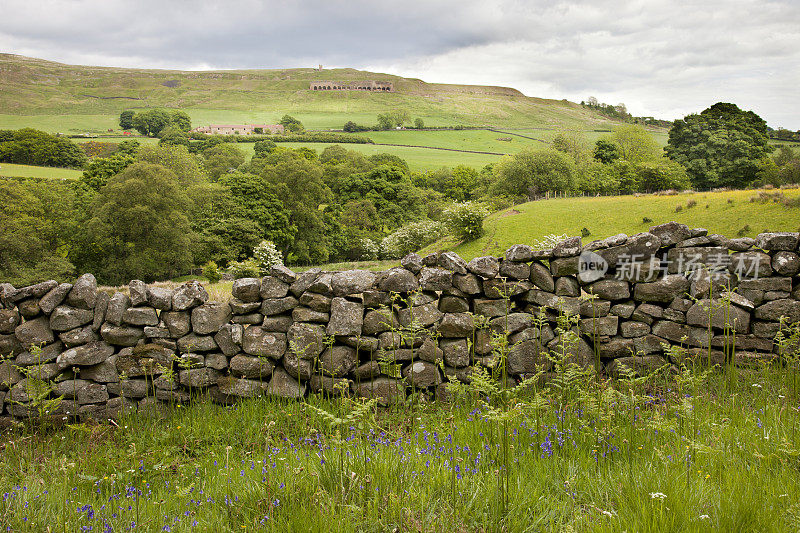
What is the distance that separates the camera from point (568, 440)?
11.6 feet

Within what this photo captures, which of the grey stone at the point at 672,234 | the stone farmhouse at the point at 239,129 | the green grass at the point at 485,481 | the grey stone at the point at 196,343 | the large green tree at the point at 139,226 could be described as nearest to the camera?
the green grass at the point at 485,481

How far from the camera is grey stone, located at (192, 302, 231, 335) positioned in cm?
589

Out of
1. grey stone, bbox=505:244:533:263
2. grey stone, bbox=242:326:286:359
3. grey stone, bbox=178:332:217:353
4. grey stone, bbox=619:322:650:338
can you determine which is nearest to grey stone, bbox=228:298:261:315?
grey stone, bbox=242:326:286:359

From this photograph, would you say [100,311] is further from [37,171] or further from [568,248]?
[37,171]

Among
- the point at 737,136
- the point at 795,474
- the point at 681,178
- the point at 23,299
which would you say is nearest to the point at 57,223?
the point at 23,299

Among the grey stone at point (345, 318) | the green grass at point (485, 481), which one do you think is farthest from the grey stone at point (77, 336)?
the grey stone at point (345, 318)

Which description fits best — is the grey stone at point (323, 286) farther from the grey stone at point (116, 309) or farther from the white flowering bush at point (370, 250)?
the white flowering bush at point (370, 250)

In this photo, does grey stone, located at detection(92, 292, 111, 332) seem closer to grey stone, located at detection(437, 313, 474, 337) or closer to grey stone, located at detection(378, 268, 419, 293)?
grey stone, located at detection(378, 268, 419, 293)

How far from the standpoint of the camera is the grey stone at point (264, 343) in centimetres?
581

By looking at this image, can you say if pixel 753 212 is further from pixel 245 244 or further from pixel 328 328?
pixel 245 244

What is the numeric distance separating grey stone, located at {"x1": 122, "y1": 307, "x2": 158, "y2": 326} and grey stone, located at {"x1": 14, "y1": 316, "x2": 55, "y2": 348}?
95 cm

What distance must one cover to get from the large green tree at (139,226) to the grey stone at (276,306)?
143 ft

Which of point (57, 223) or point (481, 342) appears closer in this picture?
point (481, 342)

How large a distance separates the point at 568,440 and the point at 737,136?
81665 millimetres
